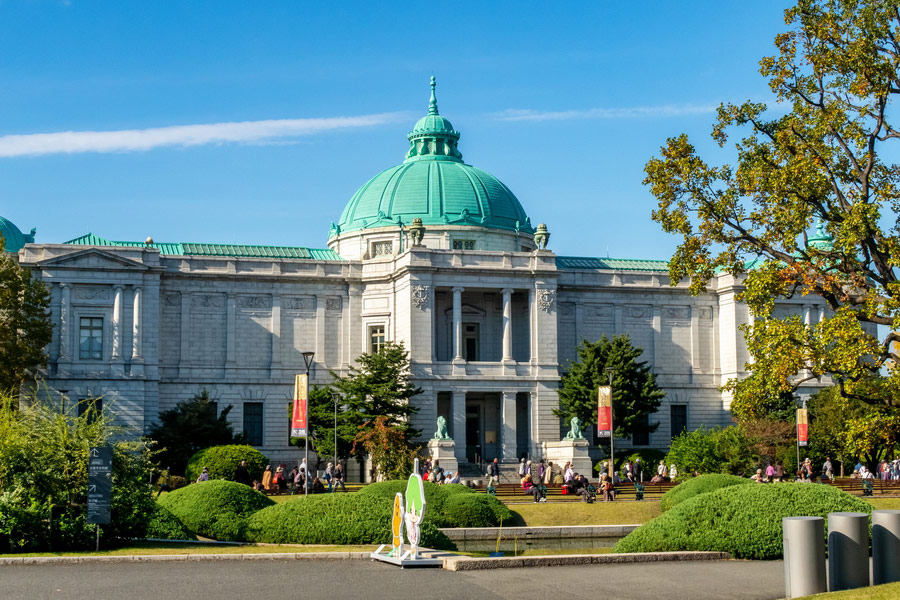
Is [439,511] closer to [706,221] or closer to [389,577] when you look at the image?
[706,221]

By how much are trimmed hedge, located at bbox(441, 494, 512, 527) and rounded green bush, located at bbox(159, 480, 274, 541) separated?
302 inches

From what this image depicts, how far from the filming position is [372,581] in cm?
2370

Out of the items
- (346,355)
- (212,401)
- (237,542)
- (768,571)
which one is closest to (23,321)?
(212,401)

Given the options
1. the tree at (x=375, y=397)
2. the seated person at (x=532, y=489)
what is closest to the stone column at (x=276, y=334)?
the tree at (x=375, y=397)

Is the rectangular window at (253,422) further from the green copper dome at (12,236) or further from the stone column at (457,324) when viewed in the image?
the green copper dome at (12,236)

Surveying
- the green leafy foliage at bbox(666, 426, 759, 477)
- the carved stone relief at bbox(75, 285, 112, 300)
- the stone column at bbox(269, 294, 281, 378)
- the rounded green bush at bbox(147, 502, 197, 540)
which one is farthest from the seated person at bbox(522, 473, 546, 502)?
the carved stone relief at bbox(75, 285, 112, 300)

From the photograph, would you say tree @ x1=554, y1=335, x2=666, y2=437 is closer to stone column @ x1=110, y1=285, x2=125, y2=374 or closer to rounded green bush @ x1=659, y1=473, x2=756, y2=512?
rounded green bush @ x1=659, y1=473, x2=756, y2=512

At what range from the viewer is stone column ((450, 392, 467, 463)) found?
72.9m

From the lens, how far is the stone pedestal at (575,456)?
68.9m

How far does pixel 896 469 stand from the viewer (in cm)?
6488

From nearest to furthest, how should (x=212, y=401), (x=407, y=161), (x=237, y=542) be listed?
1. (x=237, y=542)
2. (x=212, y=401)
3. (x=407, y=161)

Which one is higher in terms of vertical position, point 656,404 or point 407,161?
point 407,161

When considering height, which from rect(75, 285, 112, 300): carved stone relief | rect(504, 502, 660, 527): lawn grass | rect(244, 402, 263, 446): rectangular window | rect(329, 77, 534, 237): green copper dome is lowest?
rect(504, 502, 660, 527): lawn grass

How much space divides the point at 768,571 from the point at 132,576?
12.6 meters
